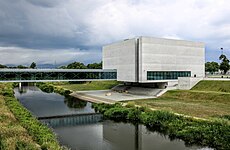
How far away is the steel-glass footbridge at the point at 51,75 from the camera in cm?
3972

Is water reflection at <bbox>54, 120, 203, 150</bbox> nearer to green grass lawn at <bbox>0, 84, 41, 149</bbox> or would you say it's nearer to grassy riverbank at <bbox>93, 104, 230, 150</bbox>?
grassy riverbank at <bbox>93, 104, 230, 150</bbox>

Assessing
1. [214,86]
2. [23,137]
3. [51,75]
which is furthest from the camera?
[51,75]

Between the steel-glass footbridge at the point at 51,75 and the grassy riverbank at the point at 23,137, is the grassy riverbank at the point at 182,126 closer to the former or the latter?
the grassy riverbank at the point at 23,137

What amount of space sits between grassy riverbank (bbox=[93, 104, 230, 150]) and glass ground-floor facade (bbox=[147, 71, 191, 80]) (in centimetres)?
1838

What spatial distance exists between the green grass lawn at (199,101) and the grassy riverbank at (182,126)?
3.69 meters

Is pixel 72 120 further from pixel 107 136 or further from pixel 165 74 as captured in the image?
pixel 165 74

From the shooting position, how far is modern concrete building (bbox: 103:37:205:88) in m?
44.3

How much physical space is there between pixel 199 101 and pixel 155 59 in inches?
524

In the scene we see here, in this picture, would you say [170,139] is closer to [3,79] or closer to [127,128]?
[127,128]

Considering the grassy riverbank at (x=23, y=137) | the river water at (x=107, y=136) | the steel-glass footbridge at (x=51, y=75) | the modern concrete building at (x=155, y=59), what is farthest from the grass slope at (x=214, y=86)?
the grassy riverbank at (x=23, y=137)

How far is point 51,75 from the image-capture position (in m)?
43.2

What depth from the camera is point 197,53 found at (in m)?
52.2

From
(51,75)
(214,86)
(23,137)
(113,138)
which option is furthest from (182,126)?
(51,75)

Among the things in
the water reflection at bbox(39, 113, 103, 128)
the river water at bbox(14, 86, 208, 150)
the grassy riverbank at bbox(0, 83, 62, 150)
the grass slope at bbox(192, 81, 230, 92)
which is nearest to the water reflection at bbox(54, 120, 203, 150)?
the river water at bbox(14, 86, 208, 150)
